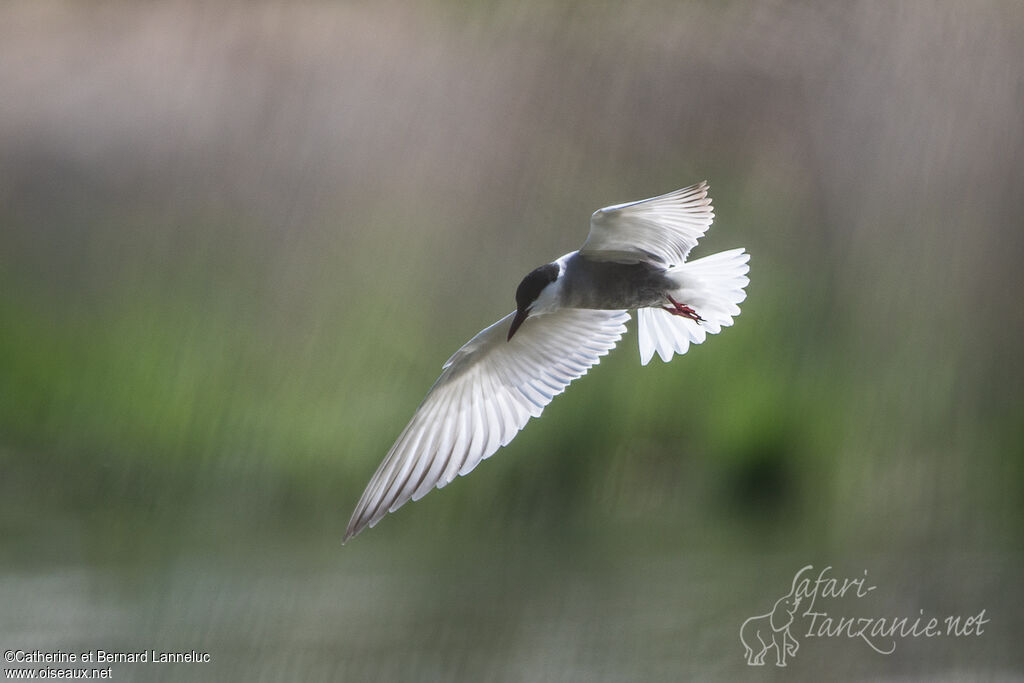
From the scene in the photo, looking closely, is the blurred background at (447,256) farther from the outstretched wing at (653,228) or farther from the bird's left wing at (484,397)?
the outstretched wing at (653,228)

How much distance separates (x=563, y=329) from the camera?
4.46ft

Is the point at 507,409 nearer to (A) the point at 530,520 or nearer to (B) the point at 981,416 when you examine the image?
(A) the point at 530,520

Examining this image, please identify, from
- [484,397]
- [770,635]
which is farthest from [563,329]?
[770,635]

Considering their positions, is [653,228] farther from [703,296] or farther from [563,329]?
[563,329]

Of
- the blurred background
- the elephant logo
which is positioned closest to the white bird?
the elephant logo

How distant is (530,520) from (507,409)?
63.6 inches

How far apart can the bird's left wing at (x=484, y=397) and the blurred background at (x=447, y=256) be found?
1212 millimetres

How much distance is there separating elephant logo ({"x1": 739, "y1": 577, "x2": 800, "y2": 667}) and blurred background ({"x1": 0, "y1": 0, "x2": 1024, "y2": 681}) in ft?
0.73

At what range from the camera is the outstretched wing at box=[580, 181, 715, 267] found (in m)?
1.12

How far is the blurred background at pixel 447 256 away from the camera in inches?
106

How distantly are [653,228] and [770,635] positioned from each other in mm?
1326

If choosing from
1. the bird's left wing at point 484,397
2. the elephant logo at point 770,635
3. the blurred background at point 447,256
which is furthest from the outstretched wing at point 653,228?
the blurred background at point 447,256

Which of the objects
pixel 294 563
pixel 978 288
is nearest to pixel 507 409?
pixel 294 563

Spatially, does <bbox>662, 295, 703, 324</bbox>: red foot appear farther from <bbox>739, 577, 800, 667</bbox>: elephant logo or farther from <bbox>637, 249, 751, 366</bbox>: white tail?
<bbox>739, 577, 800, 667</bbox>: elephant logo
